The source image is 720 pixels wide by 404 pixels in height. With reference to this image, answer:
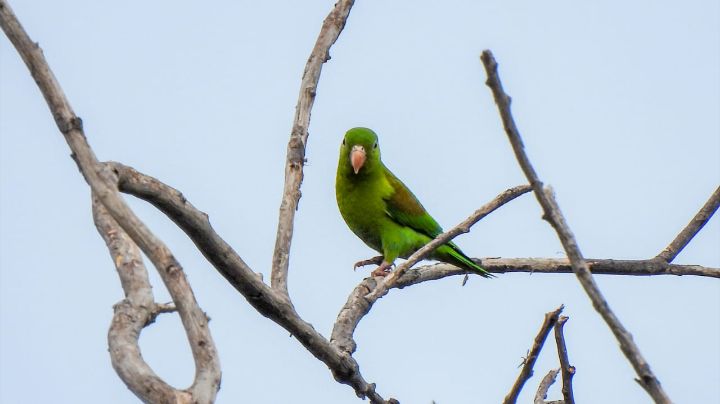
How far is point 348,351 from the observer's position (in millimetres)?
5418

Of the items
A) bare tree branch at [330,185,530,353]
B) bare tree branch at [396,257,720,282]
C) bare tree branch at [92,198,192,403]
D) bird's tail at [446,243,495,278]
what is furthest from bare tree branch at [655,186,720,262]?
bare tree branch at [92,198,192,403]

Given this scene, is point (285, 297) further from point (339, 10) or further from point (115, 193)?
point (339, 10)

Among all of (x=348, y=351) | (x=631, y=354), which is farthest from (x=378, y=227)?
(x=631, y=354)

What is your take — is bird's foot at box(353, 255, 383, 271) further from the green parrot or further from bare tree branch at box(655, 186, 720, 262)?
bare tree branch at box(655, 186, 720, 262)

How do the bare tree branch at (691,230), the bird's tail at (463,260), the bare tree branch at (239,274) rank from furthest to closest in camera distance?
the bird's tail at (463,260)
the bare tree branch at (691,230)
the bare tree branch at (239,274)

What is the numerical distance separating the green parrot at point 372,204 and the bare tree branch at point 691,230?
89.5 inches

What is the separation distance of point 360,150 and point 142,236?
188 inches

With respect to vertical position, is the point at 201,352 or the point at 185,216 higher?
the point at 185,216

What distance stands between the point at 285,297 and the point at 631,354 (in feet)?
6.96

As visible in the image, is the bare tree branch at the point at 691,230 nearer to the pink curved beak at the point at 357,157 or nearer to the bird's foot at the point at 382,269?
the bird's foot at the point at 382,269

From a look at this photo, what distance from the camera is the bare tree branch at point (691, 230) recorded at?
6812mm

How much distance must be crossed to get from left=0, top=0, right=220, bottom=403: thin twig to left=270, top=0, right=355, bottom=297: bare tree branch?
1550 mm

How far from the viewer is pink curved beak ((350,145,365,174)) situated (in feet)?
27.0

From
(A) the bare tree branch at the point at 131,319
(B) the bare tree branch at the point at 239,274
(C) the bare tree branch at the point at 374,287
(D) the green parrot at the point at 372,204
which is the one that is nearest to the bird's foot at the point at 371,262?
(D) the green parrot at the point at 372,204
